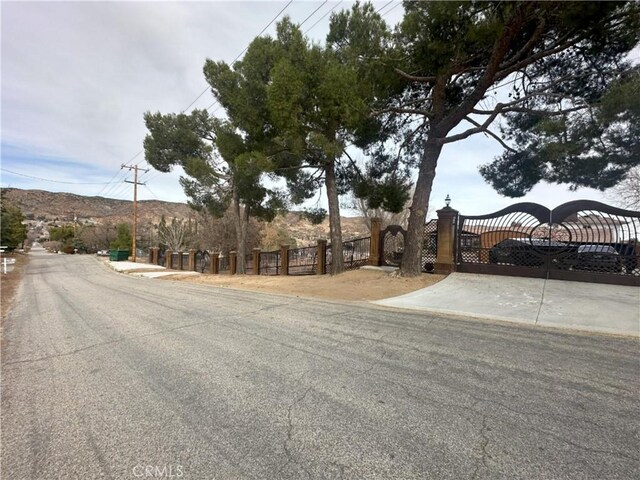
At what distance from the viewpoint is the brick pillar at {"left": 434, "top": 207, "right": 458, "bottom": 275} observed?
10.2m

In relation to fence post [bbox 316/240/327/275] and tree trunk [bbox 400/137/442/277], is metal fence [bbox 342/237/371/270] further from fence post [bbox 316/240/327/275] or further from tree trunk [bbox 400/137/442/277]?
tree trunk [bbox 400/137/442/277]

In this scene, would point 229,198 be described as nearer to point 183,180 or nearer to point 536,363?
point 183,180

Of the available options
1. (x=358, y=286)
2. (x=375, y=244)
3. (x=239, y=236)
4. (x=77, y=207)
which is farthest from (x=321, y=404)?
(x=77, y=207)

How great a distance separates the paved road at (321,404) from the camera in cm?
193

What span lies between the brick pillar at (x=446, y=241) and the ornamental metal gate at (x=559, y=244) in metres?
0.39

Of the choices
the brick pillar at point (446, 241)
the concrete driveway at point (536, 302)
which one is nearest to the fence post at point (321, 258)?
the brick pillar at point (446, 241)

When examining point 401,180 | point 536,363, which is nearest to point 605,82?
point 401,180

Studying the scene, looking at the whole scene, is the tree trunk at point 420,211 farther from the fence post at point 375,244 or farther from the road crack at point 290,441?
the road crack at point 290,441

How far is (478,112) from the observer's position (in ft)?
33.2

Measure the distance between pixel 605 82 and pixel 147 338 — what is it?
1287 cm

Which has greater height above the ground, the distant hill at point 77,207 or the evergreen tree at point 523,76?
the distant hill at point 77,207

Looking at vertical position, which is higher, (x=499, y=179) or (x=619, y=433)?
(x=499, y=179)

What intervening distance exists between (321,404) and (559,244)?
8.97 metres

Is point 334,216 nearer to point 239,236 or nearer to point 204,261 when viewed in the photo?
point 239,236
